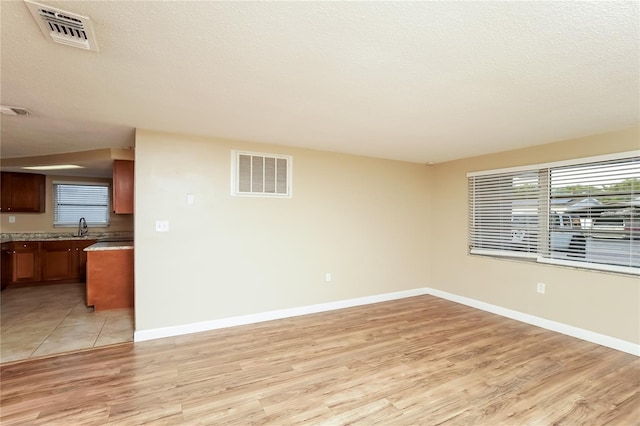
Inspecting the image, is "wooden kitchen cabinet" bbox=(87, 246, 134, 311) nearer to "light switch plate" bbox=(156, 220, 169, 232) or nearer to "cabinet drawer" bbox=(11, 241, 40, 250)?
"light switch plate" bbox=(156, 220, 169, 232)

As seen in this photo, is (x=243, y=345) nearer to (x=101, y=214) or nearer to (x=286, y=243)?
(x=286, y=243)

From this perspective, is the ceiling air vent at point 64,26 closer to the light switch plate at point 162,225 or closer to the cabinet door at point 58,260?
the light switch plate at point 162,225

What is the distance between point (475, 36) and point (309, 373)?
2.71 metres

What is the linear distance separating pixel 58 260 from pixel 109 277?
7.58ft

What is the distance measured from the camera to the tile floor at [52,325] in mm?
3020

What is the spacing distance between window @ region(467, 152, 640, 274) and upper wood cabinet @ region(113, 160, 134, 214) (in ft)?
16.9

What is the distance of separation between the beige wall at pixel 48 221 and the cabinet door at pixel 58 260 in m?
0.52

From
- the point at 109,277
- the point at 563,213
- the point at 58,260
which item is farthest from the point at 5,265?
the point at 563,213

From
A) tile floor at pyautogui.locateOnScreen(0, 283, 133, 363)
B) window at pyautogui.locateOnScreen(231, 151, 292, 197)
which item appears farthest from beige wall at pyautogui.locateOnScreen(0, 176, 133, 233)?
window at pyautogui.locateOnScreen(231, 151, 292, 197)

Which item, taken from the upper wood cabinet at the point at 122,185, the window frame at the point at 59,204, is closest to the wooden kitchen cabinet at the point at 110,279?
the upper wood cabinet at the point at 122,185

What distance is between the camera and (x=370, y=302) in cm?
472

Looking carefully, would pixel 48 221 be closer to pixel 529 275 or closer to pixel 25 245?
pixel 25 245

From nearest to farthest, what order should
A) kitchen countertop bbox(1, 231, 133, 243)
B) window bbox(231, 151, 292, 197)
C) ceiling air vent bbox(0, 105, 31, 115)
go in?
1. ceiling air vent bbox(0, 105, 31, 115)
2. window bbox(231, 151, 292, 197)
3. kitchen countertop bbox(1, 231, 133, 243)

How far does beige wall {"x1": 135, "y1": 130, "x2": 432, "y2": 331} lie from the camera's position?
10.9 ft
